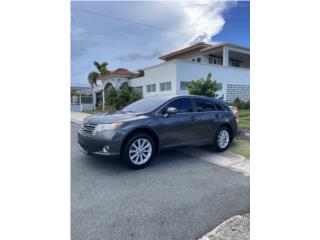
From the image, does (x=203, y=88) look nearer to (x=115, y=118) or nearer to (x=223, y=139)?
(x=223, y=139)

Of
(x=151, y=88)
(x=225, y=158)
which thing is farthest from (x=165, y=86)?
(x=225, y=158)

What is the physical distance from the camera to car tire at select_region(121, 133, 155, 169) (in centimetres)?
384

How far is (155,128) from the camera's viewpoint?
4117mm

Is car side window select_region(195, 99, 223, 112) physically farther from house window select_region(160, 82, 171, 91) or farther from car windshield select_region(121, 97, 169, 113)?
house window select_region(160, 82, 171, 91)

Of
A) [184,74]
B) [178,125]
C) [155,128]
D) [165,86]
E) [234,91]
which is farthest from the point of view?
[234,91]

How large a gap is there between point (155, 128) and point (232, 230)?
2345 mm

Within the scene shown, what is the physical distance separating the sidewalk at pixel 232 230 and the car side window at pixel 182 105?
262 cm

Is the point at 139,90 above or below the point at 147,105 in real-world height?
above

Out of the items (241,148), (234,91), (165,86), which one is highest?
(165,86)

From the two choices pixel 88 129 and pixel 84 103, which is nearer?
pixel 88 129
